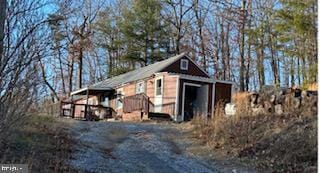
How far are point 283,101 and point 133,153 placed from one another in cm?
699

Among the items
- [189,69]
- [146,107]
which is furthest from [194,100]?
[189,69]

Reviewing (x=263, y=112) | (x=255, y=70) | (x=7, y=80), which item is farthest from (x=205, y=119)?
(x=255, y=70)

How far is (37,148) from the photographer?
32.2ft

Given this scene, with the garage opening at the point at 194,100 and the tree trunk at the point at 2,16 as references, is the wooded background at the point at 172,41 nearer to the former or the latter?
the garage opening at the point at 194,100

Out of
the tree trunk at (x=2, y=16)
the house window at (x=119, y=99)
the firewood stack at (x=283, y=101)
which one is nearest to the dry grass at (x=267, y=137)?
the firewood stack at (x=283, y=101)

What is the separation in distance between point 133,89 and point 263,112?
1397 centimetres

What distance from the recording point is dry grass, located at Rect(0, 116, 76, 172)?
829 cm

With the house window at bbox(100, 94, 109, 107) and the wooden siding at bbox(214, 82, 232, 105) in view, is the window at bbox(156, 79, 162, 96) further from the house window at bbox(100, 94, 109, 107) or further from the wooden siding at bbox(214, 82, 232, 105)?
the house window at bbox(100, 94, 109, 107)

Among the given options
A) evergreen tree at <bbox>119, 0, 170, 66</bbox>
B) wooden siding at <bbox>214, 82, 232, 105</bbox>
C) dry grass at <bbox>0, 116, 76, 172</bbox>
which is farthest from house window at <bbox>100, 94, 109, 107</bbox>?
dry grass at <bbox>0, 116, 76, 172</bbox>

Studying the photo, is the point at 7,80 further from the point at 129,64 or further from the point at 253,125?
the point at 129,64

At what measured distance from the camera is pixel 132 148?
1300cm

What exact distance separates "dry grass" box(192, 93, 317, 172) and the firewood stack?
20cm

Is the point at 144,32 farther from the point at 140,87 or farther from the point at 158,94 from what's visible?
the point at 158,94

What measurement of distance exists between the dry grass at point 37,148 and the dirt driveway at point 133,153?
0.32 meters
